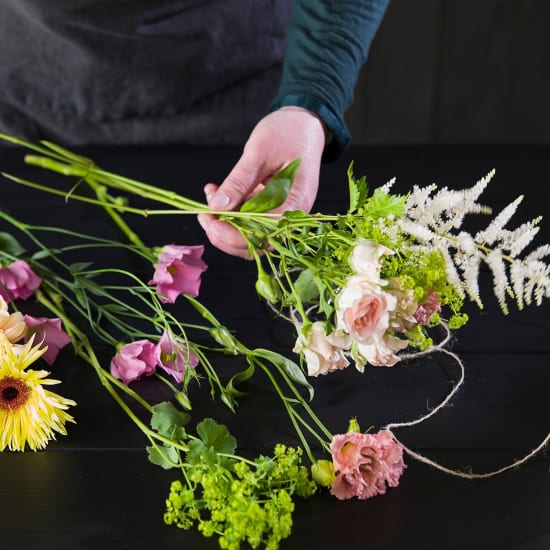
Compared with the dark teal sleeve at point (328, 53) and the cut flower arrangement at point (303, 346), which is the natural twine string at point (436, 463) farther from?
the dark teal sleeve at point (328, 53)

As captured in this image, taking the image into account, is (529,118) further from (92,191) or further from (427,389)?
(427,389)

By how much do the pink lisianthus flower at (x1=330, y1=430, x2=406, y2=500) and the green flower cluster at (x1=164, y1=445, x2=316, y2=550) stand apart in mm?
20

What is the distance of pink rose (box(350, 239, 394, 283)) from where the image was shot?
1.61 ft

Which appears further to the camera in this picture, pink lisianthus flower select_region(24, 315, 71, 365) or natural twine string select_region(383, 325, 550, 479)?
pink lisianthus flower select_region(24, 315, 71, 365)

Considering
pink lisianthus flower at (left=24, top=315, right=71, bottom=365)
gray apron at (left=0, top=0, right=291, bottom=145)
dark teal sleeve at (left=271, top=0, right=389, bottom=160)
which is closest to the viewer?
pink lisianthus flower at (left=24, top=315, right=71, bottom=365)

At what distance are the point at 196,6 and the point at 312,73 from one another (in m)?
0.25

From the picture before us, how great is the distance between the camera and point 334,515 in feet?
1.70

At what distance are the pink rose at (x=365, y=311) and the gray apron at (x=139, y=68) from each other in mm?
742

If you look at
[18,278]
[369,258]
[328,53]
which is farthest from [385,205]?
[328,53]

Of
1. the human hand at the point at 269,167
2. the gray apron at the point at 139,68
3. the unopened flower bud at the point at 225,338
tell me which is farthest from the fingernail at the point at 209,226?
the gray apron at the point at 139,68

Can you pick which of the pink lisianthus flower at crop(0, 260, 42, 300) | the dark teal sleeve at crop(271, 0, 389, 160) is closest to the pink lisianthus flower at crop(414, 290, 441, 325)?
the pink lisianthus flower at crop(0, 260, 42, 300)

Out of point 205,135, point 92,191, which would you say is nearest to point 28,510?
point 92,191

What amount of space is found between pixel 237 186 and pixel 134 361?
7.4 inches

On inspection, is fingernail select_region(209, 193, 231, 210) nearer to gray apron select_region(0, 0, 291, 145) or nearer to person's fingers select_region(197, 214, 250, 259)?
person's fingers select_region(197, 214, 250, 259)
